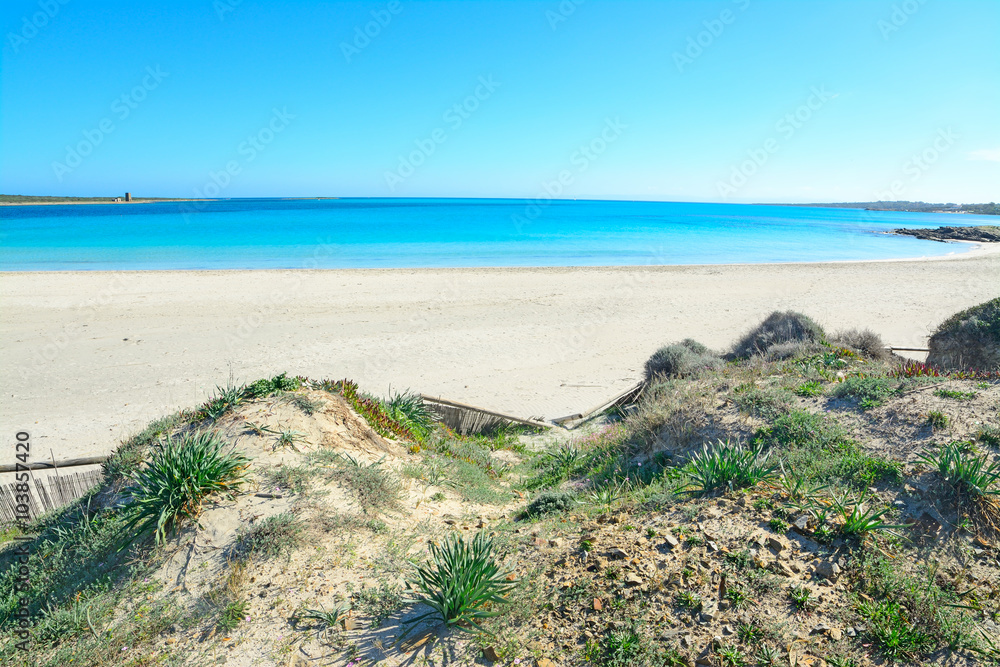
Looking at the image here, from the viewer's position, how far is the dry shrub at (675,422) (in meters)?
6.24

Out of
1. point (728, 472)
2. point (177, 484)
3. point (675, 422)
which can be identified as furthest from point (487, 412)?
point (177, 484)

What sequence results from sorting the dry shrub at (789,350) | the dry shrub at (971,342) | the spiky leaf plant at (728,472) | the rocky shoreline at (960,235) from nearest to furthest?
the spiky leaf plant at (728,472), the dry shrub at (971,342), the dry shrub at (789,350), the rocky shoreline at (960,235)

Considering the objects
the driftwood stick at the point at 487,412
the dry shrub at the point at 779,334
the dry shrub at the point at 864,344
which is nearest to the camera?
the driftwood stick at the point at 487,412

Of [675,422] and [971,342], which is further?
[971,342]

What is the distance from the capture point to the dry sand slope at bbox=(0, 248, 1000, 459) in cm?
1053

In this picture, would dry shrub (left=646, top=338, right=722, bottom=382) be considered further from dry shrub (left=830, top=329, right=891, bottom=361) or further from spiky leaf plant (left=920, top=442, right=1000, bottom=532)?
spiky leaf plant (left=920, top=442, right=1000, bottom=532)

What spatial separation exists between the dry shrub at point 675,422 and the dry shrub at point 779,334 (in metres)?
4.14

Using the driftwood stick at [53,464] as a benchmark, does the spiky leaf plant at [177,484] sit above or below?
above

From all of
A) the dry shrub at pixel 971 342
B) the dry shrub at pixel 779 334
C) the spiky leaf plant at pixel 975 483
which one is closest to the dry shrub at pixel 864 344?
the dry shrub at pixel 779 334

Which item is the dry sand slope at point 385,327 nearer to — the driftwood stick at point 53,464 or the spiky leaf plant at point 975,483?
the driftwood stick at point 53,464

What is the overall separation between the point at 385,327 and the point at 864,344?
40.8ft

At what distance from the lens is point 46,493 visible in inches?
227

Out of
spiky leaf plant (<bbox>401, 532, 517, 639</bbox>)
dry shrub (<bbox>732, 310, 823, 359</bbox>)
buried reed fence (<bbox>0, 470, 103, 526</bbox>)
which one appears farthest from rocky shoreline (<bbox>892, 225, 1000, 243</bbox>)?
buried reed fence (<bbox>0, 470, 103, 526</bbox>)

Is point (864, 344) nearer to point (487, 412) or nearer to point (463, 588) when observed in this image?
point (487, 412)
